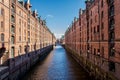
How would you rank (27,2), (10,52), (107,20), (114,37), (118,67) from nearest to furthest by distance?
(118,67)
(114,37)
(107,20)
(10,52)
(27,2)

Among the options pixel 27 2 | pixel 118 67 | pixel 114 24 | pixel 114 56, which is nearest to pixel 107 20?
pixel 114 24

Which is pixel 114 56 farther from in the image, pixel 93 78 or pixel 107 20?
pixel 93 78

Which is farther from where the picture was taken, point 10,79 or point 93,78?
point 93,78

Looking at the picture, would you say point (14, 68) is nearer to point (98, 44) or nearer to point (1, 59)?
point (1, 59)

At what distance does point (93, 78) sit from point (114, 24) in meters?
12.6

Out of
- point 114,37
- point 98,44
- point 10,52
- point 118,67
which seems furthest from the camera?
point 98,44

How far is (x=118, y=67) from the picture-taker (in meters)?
20.9

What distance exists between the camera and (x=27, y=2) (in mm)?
44156

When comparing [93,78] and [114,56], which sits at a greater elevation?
[114,56]

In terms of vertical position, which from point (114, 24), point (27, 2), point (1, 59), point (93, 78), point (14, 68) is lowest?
point (93, 78)

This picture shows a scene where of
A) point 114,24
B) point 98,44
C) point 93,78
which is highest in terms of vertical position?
point 114,24

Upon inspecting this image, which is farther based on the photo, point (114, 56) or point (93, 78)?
point (93, 78)

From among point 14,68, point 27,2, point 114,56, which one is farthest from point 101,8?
point 27,2

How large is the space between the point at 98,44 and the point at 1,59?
16080mm
